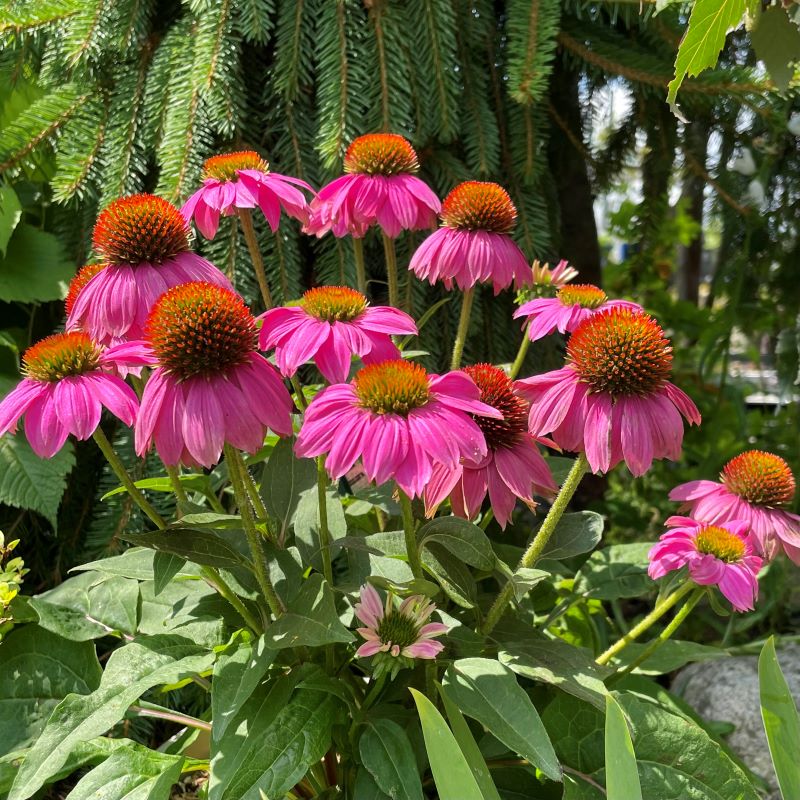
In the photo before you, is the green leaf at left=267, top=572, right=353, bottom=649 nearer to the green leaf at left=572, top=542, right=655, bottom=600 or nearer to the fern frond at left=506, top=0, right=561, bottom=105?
the green leaf at left=572, top=542, right=655, bottom=600

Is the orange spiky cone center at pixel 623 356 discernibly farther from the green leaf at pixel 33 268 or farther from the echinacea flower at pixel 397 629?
the green leaf at pixel 33 268

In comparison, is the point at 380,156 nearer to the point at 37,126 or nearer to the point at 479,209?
the point at 479,209

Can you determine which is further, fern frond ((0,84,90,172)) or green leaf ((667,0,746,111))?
fern frond ((0,84,90,172))

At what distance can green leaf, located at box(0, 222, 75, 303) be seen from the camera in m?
1.29

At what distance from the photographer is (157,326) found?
645 millimetres

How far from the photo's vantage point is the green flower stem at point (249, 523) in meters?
0.72

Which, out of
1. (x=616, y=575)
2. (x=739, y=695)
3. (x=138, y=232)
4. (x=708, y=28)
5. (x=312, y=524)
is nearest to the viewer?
(x=708, y=28)

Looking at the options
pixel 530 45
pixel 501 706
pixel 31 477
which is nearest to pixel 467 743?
pixel 501 706

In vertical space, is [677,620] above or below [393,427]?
below

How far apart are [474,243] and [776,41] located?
0.40m

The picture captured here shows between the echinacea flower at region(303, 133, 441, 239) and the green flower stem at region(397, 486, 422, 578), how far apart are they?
30cm

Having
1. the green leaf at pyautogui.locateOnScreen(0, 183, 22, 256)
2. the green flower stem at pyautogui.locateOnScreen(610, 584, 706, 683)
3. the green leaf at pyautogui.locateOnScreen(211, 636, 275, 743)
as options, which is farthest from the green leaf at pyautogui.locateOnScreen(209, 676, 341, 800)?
the green leaf at pyautogui.locateOnScreen(0, 183, 22, 256)

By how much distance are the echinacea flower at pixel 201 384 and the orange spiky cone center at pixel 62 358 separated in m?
0.10

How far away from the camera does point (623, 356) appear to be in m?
0.72
